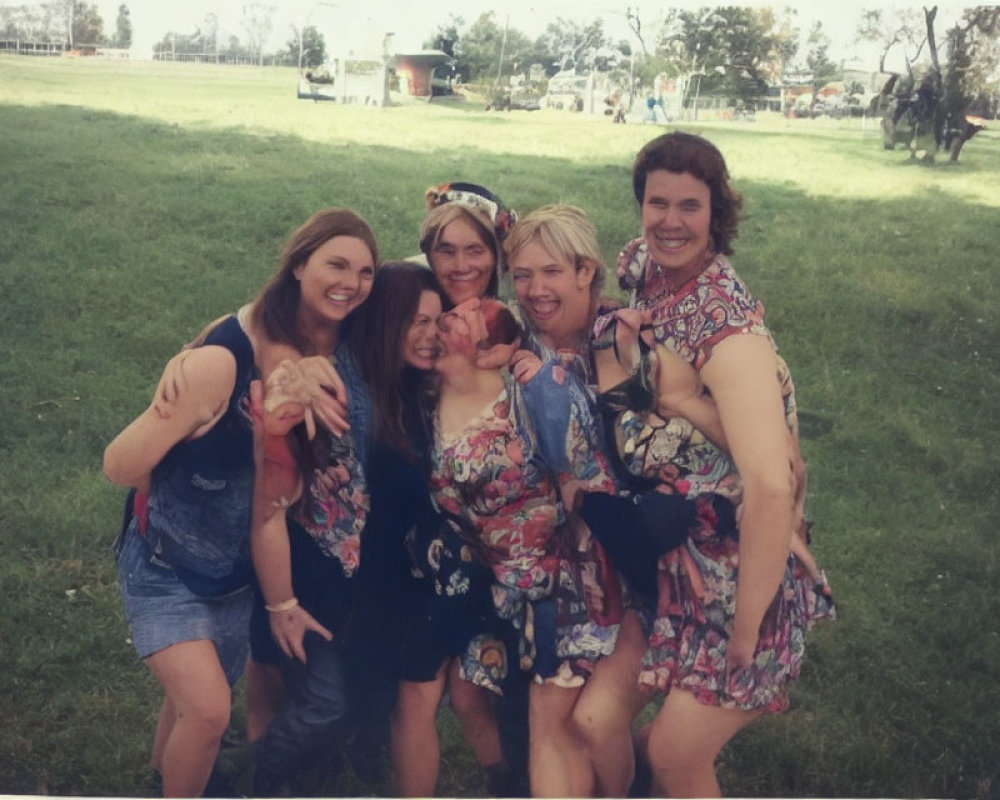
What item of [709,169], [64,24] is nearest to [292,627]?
[709,169]

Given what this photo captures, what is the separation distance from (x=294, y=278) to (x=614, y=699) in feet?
4.17

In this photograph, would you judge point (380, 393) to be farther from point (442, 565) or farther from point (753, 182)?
point (753, 182)

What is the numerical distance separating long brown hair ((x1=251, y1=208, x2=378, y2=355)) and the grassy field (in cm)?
17

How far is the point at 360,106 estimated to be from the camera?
3.16 m

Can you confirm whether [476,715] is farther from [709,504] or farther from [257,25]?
[257,25]

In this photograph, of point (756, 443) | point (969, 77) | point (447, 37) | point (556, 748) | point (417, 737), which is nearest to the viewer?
point (756, 443)

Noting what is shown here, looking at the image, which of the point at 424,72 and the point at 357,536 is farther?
the point at 424,72

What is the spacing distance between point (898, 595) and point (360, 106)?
2194mm

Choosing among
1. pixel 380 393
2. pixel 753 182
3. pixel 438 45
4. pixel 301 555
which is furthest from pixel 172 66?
pixel 753 182

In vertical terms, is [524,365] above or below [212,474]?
above

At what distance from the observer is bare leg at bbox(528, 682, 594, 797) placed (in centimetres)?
247

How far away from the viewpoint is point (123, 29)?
3041 mm

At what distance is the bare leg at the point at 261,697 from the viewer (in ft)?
9.00

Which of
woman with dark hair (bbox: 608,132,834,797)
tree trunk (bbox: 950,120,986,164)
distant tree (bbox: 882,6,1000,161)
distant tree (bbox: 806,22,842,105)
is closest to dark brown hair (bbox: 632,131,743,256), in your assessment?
woman with dark hair (bbox: 608,132,834,797)
